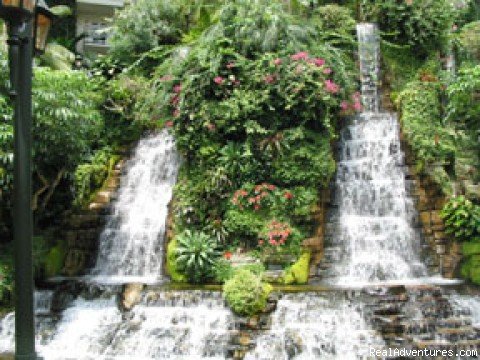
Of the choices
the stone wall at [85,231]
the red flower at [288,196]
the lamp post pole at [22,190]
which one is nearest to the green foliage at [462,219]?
the red flower at [288,196]

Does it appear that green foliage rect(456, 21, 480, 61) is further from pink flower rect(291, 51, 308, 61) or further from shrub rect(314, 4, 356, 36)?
pink flower rect(291, 51, 308, 61)

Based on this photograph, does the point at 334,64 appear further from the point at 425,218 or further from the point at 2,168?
the point at 2,168

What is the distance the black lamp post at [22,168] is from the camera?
4336mm

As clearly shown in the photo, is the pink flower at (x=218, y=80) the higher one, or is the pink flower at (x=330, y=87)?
the pink flower at (x=218, y=80)

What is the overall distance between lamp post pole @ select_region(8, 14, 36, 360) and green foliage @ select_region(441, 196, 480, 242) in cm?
942

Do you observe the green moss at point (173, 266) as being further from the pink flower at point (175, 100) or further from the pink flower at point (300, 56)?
the pink flower at point (300, 56)

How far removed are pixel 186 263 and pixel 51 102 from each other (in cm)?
442

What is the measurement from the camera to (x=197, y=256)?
37.9 ft

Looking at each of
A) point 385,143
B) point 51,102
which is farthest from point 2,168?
point 385,143

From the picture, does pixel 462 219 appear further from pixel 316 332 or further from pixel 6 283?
pixel 6 283

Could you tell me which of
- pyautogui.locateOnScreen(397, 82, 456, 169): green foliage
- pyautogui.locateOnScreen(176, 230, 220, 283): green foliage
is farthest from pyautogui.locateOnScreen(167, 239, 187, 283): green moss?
pyautogui.locateOnScreen(397, 82, 456, 169): green foliage

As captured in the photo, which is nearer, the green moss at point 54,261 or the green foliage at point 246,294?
the green foliage at point 246,294

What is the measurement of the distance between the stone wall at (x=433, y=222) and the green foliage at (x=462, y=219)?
265 mm

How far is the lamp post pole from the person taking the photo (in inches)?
172
